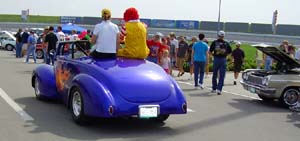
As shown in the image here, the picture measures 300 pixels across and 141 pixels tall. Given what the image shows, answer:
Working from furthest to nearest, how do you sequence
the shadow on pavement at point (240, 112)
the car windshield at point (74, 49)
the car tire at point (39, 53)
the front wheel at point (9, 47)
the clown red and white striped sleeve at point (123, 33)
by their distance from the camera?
the front wheel at point (9, 47) → the car tire at point (39, 53) → the car windshield at point (74, 49) → the clown red and white striped sleeve at point (123, 33) → the shadow on pavement at point (240, 112)

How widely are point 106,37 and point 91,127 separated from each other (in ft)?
5.61

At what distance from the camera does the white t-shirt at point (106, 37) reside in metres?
8.26

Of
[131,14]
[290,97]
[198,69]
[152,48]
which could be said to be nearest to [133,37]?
[131,14]

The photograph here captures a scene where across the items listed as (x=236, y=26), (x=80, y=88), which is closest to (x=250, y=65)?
(x=80, y=88)

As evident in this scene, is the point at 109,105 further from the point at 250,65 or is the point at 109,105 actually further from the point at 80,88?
the point at 250,65

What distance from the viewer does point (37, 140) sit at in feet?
21.7

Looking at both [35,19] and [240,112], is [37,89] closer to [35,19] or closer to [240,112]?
[240,112]

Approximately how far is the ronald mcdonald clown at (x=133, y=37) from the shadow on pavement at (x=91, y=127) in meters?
1.22

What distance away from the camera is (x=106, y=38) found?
27.4ft

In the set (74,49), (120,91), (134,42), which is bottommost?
(120,91)

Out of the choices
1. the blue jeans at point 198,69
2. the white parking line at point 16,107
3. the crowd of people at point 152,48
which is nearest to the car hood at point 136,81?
the crowd of people at point 152,48

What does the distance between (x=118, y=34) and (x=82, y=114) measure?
1.74 meters

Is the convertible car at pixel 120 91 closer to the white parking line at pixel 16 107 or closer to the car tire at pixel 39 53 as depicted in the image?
the white parking line at pixel 16 107

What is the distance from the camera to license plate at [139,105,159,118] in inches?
283
